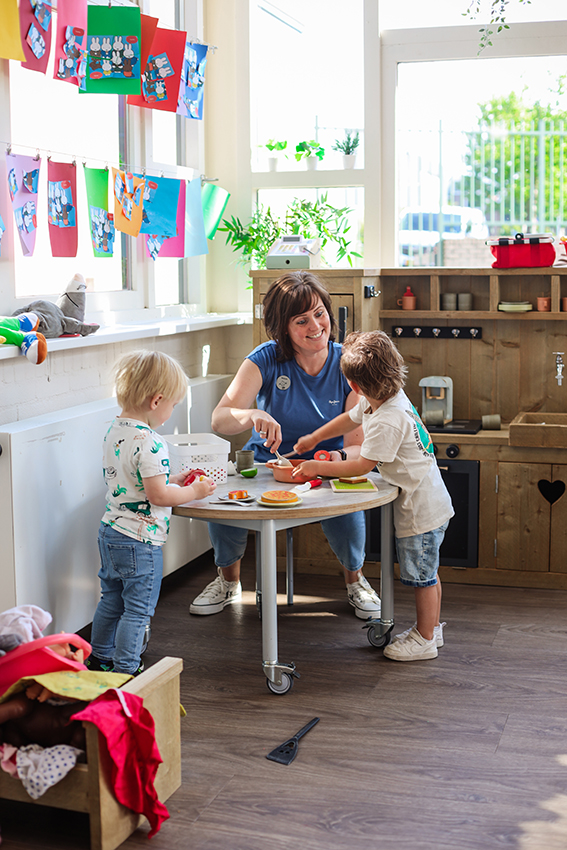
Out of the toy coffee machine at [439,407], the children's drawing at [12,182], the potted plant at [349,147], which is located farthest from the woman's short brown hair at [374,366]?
the potted plant at [349,147]

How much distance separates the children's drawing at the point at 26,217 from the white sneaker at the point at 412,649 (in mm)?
1786

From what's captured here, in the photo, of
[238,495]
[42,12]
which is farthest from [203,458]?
[42,12]

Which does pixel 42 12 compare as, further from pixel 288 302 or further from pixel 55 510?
pixel 55 510

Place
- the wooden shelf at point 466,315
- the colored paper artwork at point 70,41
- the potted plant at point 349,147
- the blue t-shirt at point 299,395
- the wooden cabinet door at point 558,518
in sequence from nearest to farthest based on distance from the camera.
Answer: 1. the colored paper artwork at point 70,41
2. the blue t-shirt at point 299,395
3. the wooden cabinet door at point 558,518
4. the wooden shelf at point 466,315
5. the potted plant at point 349,147

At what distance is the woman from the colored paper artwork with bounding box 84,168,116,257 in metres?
0.63

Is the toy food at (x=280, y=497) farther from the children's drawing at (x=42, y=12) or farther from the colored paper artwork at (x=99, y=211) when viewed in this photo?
the children's drawing at (x=42, y=12)

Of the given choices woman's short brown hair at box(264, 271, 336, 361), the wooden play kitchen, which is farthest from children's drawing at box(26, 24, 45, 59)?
the wooden play kitchen

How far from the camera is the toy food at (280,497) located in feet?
A: 8.21

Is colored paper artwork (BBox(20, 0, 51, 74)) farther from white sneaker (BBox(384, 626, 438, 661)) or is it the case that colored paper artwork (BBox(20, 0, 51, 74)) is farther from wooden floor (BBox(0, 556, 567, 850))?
white sneaker (BBox(384, 626, 438, 661))

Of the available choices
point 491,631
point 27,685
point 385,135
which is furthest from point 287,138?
point 27,685

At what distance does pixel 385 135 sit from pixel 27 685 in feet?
10.2

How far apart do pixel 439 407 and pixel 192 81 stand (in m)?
1.73

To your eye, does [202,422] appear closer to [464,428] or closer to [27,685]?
[464,428]

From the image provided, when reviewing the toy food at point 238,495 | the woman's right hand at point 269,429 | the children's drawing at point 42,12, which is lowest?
the toy food at point 238,495
